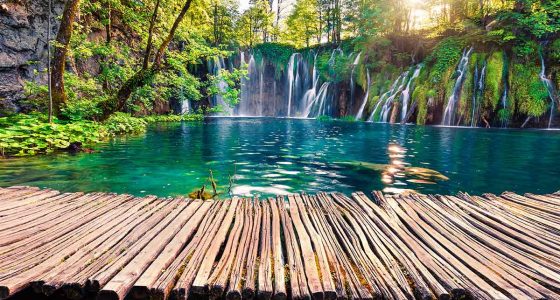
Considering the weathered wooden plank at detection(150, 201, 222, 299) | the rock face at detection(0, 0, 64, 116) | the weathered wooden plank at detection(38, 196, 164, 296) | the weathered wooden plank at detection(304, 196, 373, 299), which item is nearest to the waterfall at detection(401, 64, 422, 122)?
the rock face at detection(0, 0, 64, 116)

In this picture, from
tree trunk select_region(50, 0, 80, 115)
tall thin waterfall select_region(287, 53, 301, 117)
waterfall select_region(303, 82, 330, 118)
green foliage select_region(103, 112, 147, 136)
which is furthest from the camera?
tall thin waterfall select_region(287, 53, 301, 117)

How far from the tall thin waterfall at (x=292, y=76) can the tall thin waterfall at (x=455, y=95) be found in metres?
19.1

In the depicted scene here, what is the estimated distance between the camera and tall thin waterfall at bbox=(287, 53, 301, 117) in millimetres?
38656

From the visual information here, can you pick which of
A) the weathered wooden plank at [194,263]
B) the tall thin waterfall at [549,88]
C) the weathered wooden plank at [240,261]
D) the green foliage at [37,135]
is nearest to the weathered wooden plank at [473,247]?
the weathered wooden plank at [240,261]

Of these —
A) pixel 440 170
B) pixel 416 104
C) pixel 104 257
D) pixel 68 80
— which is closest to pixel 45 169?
pixel 68 80

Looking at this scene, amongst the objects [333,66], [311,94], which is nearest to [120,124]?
[333,66]

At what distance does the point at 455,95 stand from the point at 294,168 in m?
19.5

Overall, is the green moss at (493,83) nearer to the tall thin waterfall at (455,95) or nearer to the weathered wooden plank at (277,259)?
the tall thin waterfall at (455,95)

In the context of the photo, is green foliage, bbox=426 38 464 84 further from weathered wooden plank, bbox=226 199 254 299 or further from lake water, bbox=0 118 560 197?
weathered wooden plank, bbox=226 199 254 299

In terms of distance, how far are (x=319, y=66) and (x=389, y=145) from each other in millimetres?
24138

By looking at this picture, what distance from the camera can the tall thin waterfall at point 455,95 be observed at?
23.0m

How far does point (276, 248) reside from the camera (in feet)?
9.40

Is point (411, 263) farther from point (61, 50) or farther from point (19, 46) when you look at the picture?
point (19, 46)

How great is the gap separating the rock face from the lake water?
5092 mm
